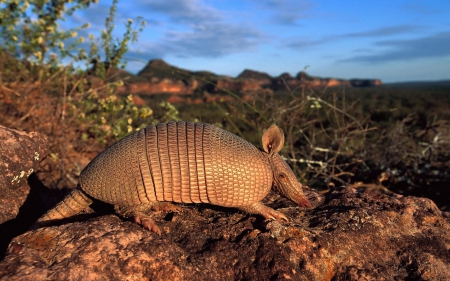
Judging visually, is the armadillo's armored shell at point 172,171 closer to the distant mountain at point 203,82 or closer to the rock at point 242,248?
the rock at point 242,248

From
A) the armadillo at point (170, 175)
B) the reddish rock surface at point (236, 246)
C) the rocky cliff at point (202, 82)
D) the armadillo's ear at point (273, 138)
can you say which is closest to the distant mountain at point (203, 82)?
the rocky cliff at point (202, 82)

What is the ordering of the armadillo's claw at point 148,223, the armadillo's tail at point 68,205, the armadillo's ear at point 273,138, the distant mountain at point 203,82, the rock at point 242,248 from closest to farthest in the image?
the rock at point 242,248 → the armadillo's claw at point 148,223 → the armadillo's tail at point 68,205 → the armadillo's ear at point 273,138 → the distant mountain at point 203,82

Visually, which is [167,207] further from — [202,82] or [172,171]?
[202,82]

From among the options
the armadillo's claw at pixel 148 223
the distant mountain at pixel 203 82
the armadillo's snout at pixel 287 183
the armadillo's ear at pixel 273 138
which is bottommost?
the armadillo's claw at pixel 148 223

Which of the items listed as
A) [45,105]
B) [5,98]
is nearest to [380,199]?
[45,105]

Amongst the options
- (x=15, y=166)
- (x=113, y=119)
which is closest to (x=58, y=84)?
(x=113, y=119)

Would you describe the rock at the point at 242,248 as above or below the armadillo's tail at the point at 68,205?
below

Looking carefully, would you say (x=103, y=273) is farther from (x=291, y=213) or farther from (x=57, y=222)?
(x=291, y=213)
